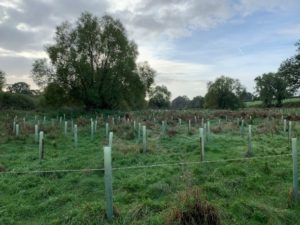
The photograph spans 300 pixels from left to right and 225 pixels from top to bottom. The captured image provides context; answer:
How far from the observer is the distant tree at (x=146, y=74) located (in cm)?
4850

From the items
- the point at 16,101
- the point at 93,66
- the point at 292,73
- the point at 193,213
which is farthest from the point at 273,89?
the point at 193,213

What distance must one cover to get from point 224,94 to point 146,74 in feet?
105

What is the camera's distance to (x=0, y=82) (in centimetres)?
5544

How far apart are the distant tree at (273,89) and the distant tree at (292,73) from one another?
2.41 ft

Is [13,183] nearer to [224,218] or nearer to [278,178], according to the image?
[224,218]

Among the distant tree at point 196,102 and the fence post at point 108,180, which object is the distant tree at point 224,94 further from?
the fence post at point 108,180

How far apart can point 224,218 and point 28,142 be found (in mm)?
13752

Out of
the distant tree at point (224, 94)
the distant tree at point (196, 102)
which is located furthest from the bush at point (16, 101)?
the distant tree at point (196, 102)

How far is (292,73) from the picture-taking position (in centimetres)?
7294

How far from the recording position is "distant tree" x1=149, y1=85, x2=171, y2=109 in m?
99.6

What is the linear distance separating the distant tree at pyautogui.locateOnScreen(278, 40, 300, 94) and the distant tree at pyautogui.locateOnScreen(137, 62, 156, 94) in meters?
35.4

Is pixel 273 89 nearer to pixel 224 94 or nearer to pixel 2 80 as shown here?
pixel 224 94

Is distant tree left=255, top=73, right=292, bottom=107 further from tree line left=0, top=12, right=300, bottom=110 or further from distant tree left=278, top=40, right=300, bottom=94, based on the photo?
tree line left=0, top=12, right=300, bottom=110

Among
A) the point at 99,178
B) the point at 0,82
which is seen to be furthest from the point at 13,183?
the point at 0,82
